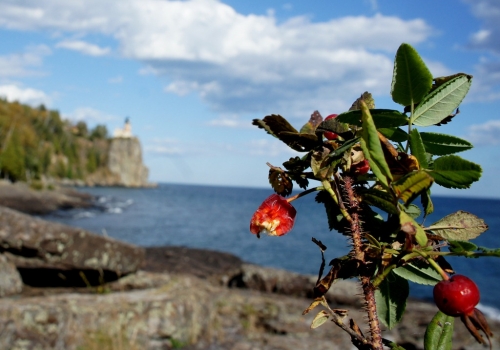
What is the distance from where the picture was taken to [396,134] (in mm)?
655

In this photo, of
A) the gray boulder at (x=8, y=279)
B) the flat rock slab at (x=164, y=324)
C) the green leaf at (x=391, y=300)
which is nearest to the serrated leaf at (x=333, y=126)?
the green leaf at (x=391, y=300)

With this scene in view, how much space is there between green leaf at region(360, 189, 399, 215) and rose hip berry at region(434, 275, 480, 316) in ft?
0.37

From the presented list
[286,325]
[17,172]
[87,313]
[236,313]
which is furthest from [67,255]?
[17,172]

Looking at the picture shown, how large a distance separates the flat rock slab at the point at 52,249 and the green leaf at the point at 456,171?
Result: 6.33 metres

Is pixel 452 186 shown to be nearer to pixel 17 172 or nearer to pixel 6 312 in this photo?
pixel 6 312

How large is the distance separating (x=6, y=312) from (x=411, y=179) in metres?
5.10

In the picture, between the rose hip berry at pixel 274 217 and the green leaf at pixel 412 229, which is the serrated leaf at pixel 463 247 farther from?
the rose hip berry at pixel 274 217

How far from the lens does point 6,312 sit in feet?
15.5

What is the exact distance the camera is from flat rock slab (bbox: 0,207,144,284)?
6484 mm

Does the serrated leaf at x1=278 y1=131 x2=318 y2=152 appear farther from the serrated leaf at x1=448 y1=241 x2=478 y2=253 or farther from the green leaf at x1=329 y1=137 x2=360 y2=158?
the serrated leaf at x1=448 y1=241 x2=478 y2=253

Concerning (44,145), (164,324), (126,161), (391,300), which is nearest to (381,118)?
(391,300)

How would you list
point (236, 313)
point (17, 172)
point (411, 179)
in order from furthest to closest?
1. point (17, 172)
2. point (236, 313)
3. point (411, 179)

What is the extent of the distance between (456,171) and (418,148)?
0.23 ft

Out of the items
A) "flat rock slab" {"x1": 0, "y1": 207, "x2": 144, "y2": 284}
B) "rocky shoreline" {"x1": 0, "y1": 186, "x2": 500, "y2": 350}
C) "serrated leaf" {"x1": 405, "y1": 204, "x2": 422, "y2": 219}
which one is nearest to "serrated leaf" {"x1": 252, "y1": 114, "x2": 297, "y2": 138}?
"serrated leaf" {"x1": 405, "y1": 204, "x2": 422, "y2": 219}
